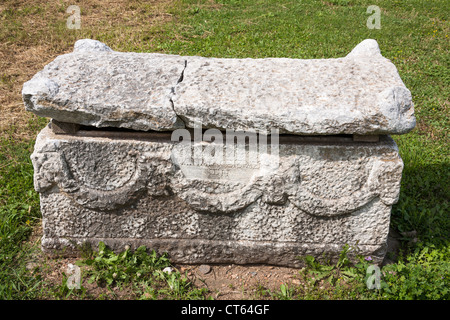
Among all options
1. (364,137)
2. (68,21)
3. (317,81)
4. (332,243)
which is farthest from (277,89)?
(68,21)

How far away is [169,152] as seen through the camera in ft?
7.43

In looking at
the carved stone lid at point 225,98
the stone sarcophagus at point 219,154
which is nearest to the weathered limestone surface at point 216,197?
the stone sarcophagus at point 219,154

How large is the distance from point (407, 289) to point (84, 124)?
6.23ft

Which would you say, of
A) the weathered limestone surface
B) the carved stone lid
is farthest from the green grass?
the carved stone lid

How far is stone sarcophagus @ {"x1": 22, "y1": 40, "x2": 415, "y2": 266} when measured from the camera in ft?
6.95

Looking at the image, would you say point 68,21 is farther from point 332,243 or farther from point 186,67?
point 332,243

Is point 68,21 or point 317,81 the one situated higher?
point 68,21

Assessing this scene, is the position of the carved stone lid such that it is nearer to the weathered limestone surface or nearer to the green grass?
the weathered limestone surface

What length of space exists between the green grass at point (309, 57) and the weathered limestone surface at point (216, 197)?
0.64 ft

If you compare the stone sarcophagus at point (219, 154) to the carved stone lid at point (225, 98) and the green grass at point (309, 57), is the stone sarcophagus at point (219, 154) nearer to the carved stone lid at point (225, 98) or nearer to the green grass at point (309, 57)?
the carved stone lid at point (225, 98)

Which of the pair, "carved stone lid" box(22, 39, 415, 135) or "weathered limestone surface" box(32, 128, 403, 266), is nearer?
"carved stone lid" box(22, 39, 415, 135)

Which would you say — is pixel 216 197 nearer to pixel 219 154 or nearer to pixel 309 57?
pixel 219 154

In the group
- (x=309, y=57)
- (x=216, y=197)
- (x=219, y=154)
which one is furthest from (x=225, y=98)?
(x=309, y=57)

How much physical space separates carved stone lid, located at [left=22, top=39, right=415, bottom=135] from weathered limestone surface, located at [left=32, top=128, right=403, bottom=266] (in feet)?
0.57
